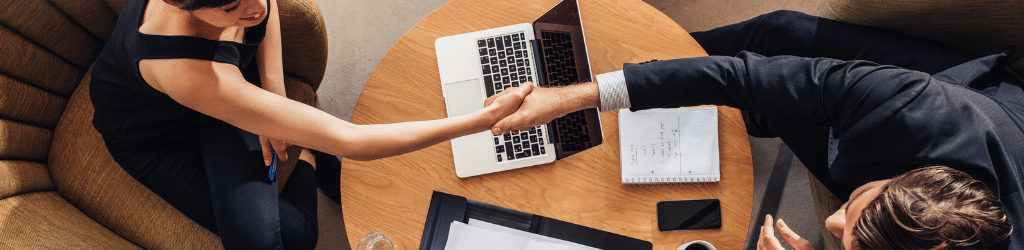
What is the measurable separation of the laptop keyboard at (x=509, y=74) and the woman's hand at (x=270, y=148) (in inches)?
22.9

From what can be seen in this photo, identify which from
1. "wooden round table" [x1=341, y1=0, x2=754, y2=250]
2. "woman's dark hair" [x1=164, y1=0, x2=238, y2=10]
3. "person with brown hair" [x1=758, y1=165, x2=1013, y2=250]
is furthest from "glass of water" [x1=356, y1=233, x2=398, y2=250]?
"person with brown hair" [x1=758, y1=165, x2=1013, y2=250]

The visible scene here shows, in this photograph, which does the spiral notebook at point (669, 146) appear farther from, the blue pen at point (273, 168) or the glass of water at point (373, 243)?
the blue pen at point (273, 168)

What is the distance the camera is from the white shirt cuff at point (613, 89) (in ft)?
3.72

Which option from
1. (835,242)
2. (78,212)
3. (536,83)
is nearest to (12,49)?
(78,212)

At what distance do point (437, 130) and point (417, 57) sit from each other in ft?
0.86

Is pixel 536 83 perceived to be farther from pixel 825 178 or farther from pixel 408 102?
pixel 825 178

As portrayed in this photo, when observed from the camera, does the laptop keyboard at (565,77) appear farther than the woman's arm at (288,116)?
Yes

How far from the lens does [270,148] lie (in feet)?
4.51

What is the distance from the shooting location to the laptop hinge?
4.15 feet

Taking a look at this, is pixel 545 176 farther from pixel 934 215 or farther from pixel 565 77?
pixel 934 215

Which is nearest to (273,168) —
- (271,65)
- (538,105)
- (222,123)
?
(222,123)

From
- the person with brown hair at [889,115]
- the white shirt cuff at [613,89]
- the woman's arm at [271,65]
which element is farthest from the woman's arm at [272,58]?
the white shirt cuff at [613,89]

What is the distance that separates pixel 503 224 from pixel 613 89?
42cm

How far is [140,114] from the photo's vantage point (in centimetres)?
130
